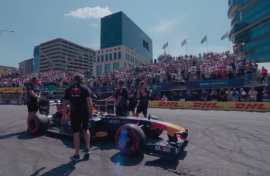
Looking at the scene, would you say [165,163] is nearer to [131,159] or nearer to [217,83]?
[131,159]

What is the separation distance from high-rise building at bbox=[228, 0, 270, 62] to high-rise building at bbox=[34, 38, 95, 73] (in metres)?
78.4

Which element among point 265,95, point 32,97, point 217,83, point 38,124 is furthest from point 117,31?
point 38,124

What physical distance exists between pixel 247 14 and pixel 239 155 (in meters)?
55.9

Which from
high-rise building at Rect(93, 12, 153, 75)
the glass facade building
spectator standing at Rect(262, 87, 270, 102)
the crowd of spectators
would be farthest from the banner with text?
the glass facade building

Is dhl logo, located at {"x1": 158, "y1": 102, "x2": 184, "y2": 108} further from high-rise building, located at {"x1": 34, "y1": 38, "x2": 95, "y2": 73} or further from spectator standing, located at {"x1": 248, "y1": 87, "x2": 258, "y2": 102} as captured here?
high-rise building, located at {"x1": 34, "y1": 38, "x2": 95, "y2": 73}

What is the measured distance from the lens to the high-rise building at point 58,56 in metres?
106

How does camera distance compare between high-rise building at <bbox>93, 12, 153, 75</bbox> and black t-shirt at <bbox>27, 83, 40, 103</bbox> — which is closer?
black t-shirt at <bbox>27, 83, 40, 103</bbox>

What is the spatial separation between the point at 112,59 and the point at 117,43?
10758 millimetres

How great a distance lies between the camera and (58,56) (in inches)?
4134

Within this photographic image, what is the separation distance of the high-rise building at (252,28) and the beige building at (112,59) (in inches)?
1400

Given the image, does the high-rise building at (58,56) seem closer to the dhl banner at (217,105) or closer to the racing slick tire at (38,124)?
the dhl banner at (217,105)

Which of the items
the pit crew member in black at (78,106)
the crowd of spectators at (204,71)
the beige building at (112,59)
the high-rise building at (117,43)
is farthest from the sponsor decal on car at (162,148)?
the beige building at (112,59)

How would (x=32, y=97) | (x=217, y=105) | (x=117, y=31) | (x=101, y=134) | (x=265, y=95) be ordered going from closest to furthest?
(x=101, y=134) < (x=32, y=97) < (x=265, y=95) < (x=217, y=105) < (x=117, y=31)

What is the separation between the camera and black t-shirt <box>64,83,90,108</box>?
12.9 ft
